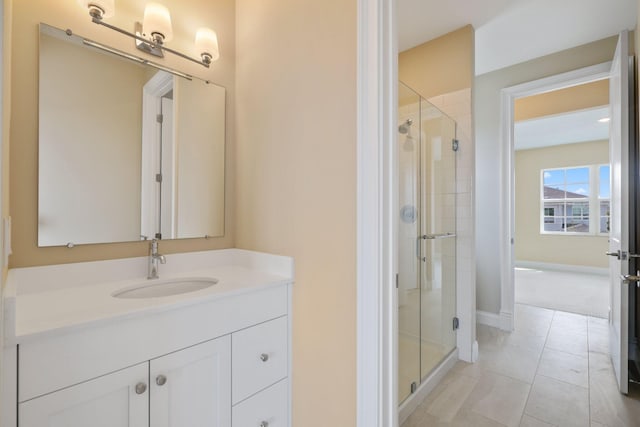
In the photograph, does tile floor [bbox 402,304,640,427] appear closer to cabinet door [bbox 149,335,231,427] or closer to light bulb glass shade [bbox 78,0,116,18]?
cabinet door [bbox 149,335,231,427]

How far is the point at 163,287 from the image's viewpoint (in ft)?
4.47

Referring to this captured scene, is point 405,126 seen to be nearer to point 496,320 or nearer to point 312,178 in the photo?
point 312,178

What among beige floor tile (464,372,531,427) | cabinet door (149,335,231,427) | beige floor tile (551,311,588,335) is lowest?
beige floor tile (464,372,531,427)

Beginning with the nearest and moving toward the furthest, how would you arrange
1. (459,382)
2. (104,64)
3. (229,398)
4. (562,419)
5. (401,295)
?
(229,398)
(104,64)
(562,419)
(401,295)
(459,382)

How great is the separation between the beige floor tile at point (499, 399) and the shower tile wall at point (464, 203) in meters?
0.32

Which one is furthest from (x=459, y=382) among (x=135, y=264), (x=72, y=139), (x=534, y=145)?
(x=534, y=145)

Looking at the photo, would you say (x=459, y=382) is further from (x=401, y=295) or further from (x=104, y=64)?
(x=104, y=64)

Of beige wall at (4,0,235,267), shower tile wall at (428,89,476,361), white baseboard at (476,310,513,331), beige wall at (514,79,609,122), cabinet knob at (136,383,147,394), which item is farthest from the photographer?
beige wall at (514,79,609,122)

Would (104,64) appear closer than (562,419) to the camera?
Yes

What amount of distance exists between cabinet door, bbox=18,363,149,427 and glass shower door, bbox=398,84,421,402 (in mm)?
1404

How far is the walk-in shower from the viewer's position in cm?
191

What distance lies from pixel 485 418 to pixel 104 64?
268cm

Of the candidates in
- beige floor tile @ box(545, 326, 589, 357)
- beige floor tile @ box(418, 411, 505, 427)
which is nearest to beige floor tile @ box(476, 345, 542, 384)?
beige floor tile @ box(545, 326, 589, 357)

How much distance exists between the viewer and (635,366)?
2.15 meters
